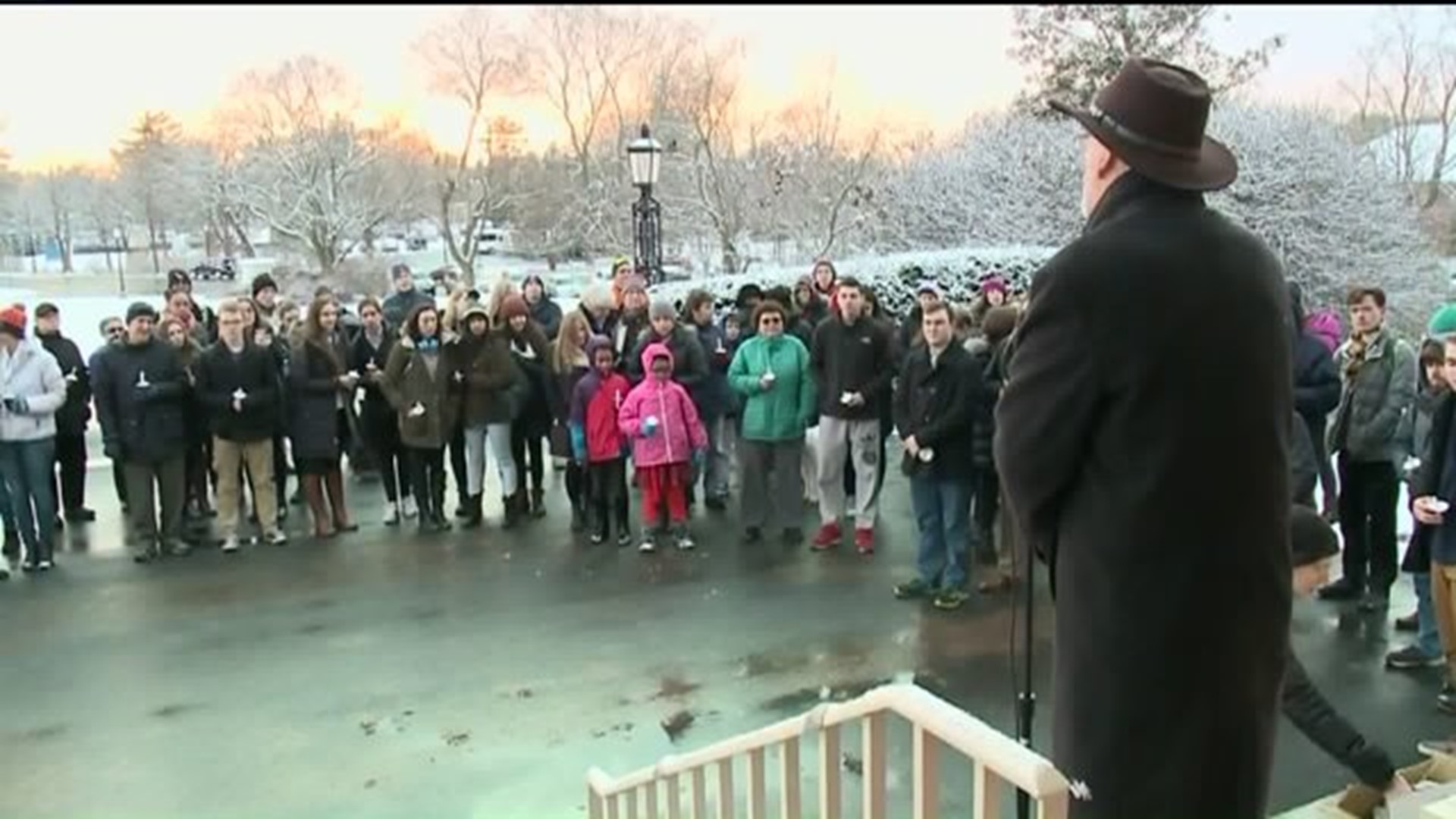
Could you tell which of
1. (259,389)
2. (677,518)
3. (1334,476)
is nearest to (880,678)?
(677,518)

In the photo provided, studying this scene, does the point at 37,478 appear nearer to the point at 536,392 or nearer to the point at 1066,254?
the point at 536,392

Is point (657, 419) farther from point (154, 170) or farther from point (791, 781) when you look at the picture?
point (154, 170)

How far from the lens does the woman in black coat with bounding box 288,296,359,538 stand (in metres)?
8.07

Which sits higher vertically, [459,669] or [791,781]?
[791,781]

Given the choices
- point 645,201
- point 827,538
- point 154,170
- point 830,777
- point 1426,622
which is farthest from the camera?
point 154,170

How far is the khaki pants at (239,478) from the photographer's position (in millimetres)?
7855

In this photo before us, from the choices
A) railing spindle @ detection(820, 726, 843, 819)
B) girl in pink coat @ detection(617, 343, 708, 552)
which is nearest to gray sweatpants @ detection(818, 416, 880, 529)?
girl in pink coat @ detection(617, 343, 708, 552)

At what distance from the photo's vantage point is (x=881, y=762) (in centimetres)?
201

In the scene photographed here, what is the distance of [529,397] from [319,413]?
137cm

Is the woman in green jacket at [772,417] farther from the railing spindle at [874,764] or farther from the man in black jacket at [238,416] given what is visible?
the railing spindle at [874,764]

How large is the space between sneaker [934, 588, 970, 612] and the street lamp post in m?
5.96

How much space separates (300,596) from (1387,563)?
222 inches

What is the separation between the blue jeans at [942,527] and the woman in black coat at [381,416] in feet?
12.3

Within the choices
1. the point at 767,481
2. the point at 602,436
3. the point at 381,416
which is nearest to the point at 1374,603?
the point at 767,481
